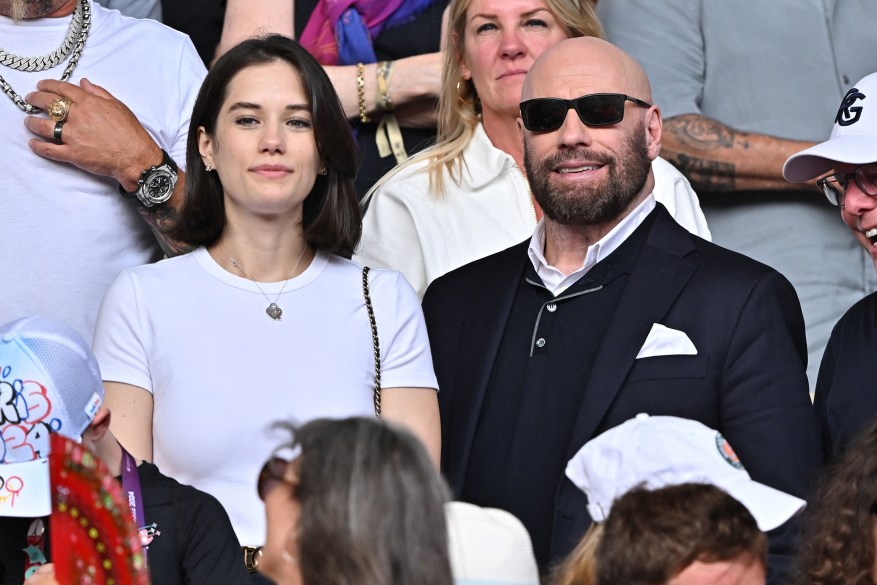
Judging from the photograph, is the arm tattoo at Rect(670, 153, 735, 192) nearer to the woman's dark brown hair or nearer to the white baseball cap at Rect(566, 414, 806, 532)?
the woman's dark brown hair

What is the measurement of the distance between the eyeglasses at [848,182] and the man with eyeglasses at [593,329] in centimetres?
26

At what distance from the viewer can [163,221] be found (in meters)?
4.37

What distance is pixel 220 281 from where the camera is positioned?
416 cm

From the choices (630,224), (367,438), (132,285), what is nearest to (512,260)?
(630,224)

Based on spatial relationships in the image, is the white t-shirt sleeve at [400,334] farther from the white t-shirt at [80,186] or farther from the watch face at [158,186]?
the white t-shirt at [80,186]

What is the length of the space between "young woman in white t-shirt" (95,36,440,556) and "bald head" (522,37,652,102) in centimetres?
56

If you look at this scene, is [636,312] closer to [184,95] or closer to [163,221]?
[163,221]

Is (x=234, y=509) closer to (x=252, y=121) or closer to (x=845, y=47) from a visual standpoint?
(x=252, y=121)

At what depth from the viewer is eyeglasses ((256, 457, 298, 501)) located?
263 cm

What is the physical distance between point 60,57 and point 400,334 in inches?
49.0

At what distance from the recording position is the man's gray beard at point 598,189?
430 cm

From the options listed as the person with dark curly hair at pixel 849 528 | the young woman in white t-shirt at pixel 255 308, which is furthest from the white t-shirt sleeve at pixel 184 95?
the person with dark curly hair at pixel 849 528

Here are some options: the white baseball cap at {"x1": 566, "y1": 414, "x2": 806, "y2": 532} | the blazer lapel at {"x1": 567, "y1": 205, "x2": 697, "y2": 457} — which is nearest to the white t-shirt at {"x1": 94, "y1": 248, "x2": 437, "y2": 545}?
the blazer lapel at {"x1": 567, "y1": 205, "x2": 697, "y2": 457}

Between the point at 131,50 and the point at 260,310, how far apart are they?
37.3 inches
